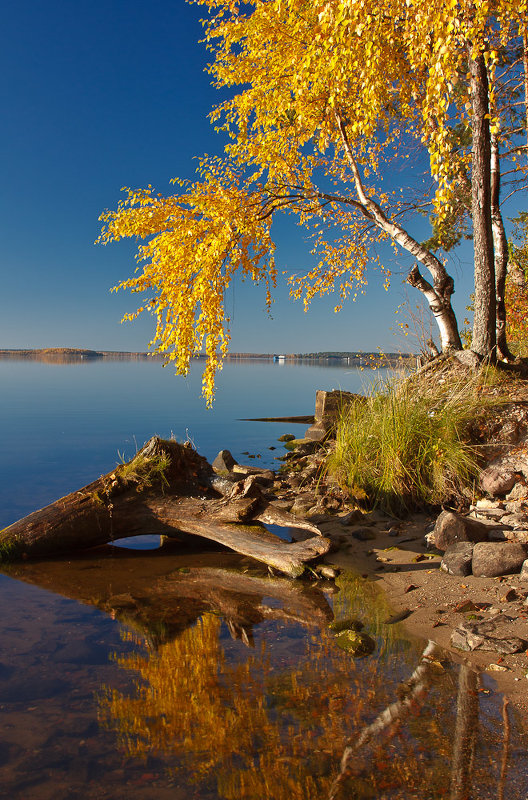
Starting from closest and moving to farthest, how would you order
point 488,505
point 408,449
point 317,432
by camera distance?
point 488,505, point 408,449, point 317,432

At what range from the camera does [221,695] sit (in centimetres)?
371

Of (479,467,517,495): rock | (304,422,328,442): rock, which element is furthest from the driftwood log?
(304,422,328,442): rock

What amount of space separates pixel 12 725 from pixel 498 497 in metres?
6.12

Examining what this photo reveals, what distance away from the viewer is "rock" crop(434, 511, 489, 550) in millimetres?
6102

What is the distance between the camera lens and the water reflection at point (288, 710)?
285 centimetres

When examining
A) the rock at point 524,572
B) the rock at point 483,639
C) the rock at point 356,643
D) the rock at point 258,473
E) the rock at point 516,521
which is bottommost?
the rock at point 356,643

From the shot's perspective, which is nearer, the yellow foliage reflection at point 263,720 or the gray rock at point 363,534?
the yellow foliage reflection at point 263,720

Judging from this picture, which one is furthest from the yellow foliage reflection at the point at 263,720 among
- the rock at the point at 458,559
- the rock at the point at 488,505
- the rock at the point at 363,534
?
the rock at the point at 488,505

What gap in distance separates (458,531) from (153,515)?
3841 millimetres

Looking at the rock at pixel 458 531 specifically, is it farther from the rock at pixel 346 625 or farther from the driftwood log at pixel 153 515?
the rock at pixel 346 625

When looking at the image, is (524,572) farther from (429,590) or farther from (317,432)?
(317,432)

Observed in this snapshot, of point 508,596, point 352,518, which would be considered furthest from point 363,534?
point 508,596

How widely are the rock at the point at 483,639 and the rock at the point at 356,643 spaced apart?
2.18 ft

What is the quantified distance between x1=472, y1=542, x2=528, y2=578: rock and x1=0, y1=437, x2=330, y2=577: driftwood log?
5.95ft
